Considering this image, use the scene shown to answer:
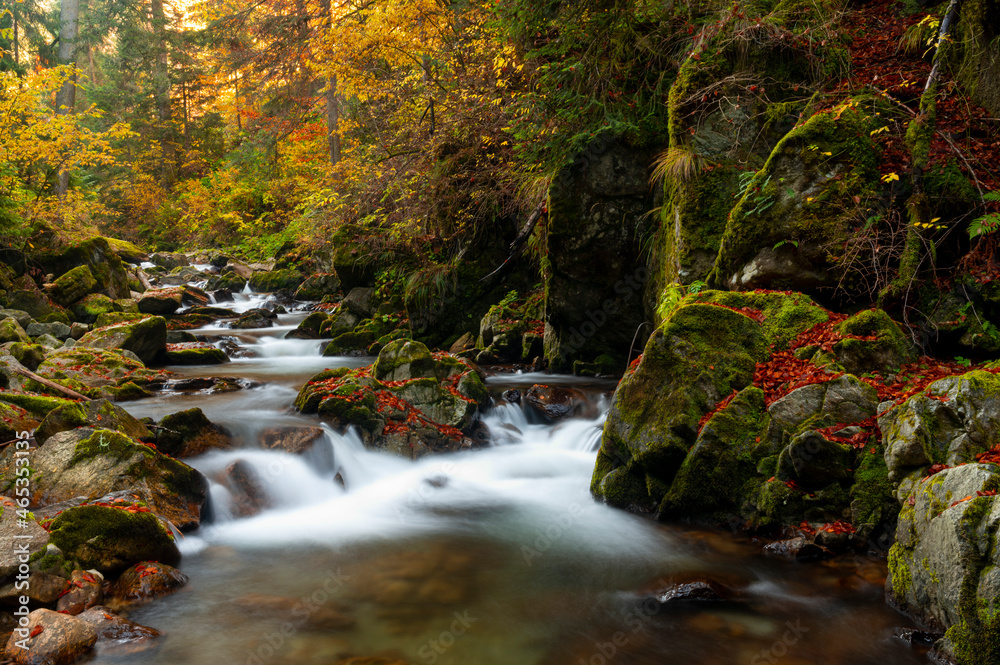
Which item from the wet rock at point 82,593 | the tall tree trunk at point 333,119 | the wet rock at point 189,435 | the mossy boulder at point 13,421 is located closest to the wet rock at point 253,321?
the tall tree trunk at point 333,119

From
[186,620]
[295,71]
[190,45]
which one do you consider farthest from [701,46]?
[190,45]

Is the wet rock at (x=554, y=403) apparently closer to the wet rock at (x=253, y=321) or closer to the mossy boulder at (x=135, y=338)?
the mossy boulder at (x=135, y=338)

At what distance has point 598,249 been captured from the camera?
945 cm

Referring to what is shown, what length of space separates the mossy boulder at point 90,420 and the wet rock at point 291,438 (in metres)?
1.21

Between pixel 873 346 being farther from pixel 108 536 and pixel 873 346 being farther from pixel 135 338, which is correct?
pixel 135 338

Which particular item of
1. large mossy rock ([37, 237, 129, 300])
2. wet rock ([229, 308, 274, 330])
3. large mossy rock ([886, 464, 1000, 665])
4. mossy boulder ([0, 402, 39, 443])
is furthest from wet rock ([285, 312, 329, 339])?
large mossy rock ([886, 464, 1000, 665])

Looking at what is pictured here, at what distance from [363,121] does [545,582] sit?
13.0 metres

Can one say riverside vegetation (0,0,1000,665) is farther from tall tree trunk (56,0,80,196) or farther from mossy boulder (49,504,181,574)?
tall tree trunk (56,0,80,196)


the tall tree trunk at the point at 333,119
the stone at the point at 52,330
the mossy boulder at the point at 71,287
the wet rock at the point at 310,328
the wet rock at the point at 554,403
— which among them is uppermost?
the tall tree trunk at the point at 333,119

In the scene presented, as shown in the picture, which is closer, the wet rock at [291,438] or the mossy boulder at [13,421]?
the mossy boulder at [13,421]

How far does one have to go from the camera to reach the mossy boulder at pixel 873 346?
4.91 metres

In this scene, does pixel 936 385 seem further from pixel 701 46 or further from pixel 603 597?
pixel 701 46

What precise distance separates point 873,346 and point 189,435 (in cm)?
698

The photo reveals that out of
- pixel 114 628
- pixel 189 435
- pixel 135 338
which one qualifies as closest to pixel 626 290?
pixel 189 435
